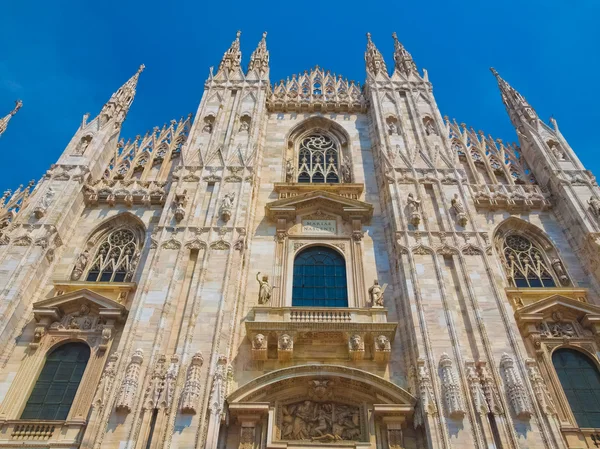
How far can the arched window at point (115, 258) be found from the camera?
16109 mm

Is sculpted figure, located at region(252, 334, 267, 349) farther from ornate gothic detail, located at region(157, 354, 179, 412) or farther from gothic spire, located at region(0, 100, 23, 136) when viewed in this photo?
gothic spire, located at region(0, 100, 23, 136)

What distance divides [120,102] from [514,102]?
1774 centimetres

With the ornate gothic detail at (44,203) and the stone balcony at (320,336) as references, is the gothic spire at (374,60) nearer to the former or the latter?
the stone balcony at (320,336)

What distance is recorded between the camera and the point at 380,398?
12062 millimetres

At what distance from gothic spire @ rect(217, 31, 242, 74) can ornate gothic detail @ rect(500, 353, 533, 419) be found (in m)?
18.0

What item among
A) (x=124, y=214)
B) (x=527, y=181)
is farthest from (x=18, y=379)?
(x=527, y=181)

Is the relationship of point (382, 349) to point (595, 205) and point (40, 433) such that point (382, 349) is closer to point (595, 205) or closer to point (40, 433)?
point (40, 433)

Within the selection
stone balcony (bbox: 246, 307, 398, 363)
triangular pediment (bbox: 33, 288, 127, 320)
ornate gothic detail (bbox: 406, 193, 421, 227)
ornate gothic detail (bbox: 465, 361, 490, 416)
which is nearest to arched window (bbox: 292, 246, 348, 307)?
stone balcony (bbox: 246, 307, 398, 363)

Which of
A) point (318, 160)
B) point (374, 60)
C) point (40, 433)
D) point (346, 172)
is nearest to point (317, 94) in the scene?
point (374, 60)

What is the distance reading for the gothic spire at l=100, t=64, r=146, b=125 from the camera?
20.9 metres

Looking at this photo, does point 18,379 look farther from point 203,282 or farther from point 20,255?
point 203,282

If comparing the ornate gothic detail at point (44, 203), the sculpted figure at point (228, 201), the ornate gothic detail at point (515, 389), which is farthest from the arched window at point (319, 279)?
the ornate gothic detail at point (44, 203)

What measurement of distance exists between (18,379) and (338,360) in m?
8.44

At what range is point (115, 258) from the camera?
1672 cm
